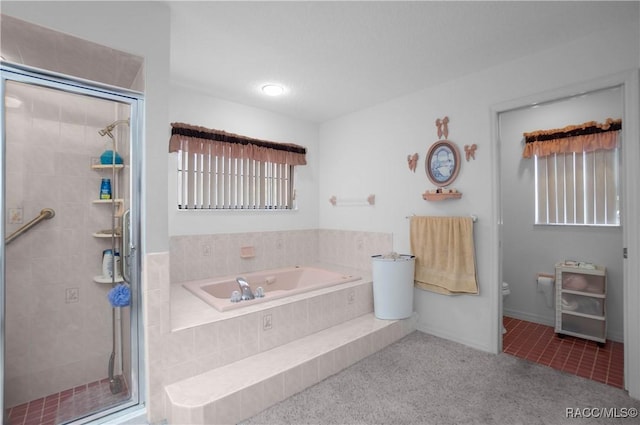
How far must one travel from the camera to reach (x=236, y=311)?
2.19 metres

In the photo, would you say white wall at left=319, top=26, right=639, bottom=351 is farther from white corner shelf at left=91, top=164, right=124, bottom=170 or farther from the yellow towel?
white corner shelf at left=91, top=164, right=124, bottom=170

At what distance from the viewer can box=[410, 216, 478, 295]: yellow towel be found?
2709 mm

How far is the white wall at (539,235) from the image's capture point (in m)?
2.92

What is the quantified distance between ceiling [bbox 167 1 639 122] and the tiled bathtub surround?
5.09 feet

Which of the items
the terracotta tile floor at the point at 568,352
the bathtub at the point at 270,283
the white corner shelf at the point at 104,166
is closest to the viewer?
the white corner shelf at the point at 104,166

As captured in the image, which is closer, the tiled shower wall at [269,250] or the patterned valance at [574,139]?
the patterned valance at [574,139]

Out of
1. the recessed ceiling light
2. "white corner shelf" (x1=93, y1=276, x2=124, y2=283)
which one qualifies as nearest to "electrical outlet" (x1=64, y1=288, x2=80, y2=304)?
"white corner shelf" (x1=93, y1=276, x2=124, y2=283)

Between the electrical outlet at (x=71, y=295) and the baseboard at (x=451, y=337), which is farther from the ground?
the electrical outlet at (x=71, y=295)

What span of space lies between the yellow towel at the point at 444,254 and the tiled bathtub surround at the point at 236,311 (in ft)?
1.44

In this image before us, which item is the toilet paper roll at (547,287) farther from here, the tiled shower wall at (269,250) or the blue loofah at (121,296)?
the blue loofah at (121,296)

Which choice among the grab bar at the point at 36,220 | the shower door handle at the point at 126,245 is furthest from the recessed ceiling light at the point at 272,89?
the grab bar at the point at 36,220

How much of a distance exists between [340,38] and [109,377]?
115 inches

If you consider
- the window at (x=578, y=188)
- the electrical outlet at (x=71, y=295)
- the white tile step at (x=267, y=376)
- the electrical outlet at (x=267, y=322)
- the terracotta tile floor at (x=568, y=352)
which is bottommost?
the terracotta tile floor at (x=568, y=352)

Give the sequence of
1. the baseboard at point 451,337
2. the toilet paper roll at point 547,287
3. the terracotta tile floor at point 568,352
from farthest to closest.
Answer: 1. the toilet paper roll at point 547,287
2. the baseboard at point 451,337
3. the terracotta tile floor at point 568,352
